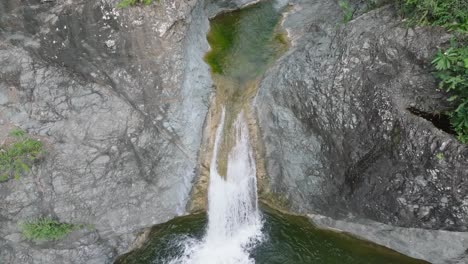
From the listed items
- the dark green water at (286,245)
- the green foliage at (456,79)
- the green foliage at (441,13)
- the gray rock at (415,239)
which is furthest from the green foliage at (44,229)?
the green foliage at (441,13)

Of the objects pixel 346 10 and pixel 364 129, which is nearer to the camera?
pixel 364 129

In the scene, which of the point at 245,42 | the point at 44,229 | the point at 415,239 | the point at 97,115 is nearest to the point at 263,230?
the point at 415,239

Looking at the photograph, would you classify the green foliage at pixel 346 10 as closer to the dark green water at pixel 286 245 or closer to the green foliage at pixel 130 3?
the green foliage at pixel 130 3

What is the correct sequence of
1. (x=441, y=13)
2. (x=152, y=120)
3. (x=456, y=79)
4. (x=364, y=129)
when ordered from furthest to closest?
(x=152, y=120)
(x=364, y=129)
(x=441, y=13)
(x=456, y=79)

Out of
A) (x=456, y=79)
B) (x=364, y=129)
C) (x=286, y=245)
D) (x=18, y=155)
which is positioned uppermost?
(x=18, y=155)

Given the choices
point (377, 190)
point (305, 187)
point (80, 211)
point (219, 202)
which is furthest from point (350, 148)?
point (80, 211)

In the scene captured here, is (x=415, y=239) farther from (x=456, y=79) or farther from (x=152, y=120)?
(x=152, y=120)

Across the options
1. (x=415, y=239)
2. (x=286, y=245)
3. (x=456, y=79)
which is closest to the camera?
(x=456, y=79)
